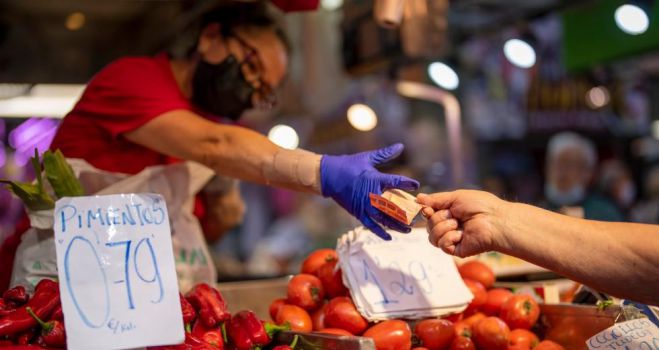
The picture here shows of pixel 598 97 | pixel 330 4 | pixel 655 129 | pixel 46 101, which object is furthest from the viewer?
pixel 655 129

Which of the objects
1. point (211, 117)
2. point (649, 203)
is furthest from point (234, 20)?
point (649, 203)

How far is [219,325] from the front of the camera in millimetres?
2389

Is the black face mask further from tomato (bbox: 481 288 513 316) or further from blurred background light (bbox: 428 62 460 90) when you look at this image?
blurred background light (bbox: 428 62 460 90)

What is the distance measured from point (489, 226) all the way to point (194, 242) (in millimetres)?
1578

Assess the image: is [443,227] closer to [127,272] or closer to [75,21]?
[127,272]

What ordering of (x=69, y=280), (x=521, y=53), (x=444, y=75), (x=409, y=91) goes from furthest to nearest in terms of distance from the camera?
1. (x=409, y=91)
2. (x=444, y=75)
3. (x=521, y=53)
4. (x=69, y=280)

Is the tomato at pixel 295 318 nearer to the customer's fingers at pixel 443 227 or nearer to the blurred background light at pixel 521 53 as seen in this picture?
the customer's fingers at pixel 443 227

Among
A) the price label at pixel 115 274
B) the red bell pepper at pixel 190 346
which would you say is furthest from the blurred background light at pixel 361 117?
the price label at pixel 115 274

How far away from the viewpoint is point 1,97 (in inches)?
312

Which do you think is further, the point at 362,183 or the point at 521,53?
the point at 521,53

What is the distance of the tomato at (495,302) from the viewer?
286 cm

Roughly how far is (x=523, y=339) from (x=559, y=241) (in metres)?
0.68

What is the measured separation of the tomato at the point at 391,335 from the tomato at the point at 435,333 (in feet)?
0.30

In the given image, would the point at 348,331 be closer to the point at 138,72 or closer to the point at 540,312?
the point at 540,312
